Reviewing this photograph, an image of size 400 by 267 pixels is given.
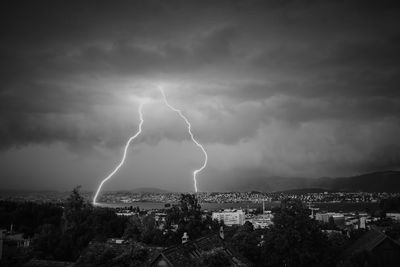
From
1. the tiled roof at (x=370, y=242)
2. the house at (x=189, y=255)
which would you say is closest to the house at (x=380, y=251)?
the tiled roof at (x=370, y=242)

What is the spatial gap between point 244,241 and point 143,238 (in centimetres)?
2641

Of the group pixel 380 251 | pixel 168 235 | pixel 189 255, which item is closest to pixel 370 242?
pixel 380 251

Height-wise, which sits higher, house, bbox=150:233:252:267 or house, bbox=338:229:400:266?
house, bbox=150:233:252:267

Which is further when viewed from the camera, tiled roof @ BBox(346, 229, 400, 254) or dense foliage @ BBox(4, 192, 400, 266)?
tiled roof @ BBox(346, 229, 400, 254)

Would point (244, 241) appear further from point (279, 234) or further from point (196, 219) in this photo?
point (196, 219)

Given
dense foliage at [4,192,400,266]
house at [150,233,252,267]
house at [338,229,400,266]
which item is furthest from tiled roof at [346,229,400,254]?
house at [150,233,252,267]

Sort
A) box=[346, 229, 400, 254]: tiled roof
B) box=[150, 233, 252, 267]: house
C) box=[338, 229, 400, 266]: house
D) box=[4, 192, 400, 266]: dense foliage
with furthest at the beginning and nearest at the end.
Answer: box=[346, 229, 400, 254]: tiled roof < box=[338, 229, 400, 266]: house < box=[150, 233, 252, 267]: house < box=[4, 192, 400, 266]: dense foliage

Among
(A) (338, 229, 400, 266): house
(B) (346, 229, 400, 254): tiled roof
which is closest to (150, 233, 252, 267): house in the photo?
(A) (338, 229, 400, 266): house

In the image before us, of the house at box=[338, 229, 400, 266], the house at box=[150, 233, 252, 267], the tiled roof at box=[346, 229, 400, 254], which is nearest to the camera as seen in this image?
the house at box=[150, 233, 252, 267]

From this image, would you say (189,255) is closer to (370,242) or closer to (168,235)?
(370,242)

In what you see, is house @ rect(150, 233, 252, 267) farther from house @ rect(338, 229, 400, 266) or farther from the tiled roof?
the tiled roof

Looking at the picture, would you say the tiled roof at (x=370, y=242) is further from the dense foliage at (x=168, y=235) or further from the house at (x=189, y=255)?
the house at (x=189, y=255)

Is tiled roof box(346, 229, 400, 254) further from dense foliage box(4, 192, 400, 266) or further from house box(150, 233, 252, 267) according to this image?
house box(150, 233, 252, 267)

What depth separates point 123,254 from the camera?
23.9 meters
